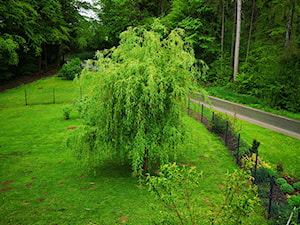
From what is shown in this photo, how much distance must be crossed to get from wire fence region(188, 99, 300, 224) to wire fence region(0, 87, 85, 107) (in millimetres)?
13682

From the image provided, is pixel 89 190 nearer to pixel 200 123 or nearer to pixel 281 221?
pixel 281 221

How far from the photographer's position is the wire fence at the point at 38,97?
2334 centimetres

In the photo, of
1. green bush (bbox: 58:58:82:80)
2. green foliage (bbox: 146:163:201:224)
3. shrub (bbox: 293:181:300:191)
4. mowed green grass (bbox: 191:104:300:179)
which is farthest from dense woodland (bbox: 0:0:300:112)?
green foliage (bbox: 146:163:201:224)

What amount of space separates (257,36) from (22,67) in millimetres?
34706

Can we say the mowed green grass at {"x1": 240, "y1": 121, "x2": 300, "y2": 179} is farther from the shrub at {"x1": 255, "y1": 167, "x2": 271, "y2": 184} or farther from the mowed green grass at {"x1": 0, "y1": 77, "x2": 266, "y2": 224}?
Result: the shrub at {"x1": 255, "y1": 167, "x2": 271, "y2": 184}

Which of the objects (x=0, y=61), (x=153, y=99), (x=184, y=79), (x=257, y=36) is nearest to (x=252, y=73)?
(x=257, y=36)

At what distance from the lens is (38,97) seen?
84.0ft

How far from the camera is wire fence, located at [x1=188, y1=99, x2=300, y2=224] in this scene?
19.6 feet

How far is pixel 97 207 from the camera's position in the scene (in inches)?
275

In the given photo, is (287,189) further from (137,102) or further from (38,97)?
(38,97)

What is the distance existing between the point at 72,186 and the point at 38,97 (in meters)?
20.4

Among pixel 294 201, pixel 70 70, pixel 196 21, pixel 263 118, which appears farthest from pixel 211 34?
pixel 294 201

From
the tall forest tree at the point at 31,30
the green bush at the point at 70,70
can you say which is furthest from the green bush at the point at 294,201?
the green bush at the point at 70,70

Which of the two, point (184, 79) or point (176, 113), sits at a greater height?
point (184, 79)
